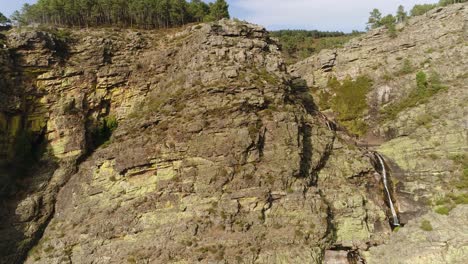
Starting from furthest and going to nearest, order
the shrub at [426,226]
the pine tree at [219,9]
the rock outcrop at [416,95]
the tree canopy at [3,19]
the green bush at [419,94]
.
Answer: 1. the pine tree at [219,9]
2. the green bush at [419,94]
3. the tree canopy at [3,19]
4. the rock outcrop at [416,95]
5. the shrub at [426,226]

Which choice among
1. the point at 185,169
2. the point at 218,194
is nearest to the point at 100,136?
the point at 185,169

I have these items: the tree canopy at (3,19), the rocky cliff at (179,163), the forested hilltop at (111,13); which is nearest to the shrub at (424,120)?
the rocky cliff at (179,163)

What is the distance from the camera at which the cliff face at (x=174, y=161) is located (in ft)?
95.7

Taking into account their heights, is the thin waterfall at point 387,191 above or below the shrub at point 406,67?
below

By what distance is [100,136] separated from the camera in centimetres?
3853

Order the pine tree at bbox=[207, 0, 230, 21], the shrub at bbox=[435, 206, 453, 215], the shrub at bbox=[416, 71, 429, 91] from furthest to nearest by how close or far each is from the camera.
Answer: the pine tree at bbox=[207, 0, 230, 21]
the shrub at bbox=[416, 71, 429, 91]
the shrub at bbox=[435, 206, 453, 215]

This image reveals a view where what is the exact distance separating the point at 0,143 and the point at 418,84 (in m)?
48.0

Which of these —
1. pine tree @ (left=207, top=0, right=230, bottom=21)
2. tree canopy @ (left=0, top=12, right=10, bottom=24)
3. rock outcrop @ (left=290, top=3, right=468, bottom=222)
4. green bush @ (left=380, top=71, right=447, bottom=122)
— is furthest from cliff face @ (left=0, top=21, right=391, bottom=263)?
pine tree @ (left=207, top=0, right=230, bottom=21)

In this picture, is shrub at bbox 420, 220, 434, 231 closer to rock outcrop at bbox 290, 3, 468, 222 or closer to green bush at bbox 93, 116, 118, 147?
rock outcrop at bbox 290, 3, 468, 222

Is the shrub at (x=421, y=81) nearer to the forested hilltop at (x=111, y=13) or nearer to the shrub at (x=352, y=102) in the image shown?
the shrub at (x=352, y=102)

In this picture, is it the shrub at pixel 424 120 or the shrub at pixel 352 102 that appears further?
the shrub at pixel 352 102

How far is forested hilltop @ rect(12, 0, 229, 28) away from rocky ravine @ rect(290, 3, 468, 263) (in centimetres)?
2207

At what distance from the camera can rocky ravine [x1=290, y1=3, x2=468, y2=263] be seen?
34.1m

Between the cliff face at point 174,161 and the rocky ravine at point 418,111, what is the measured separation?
172 inches
